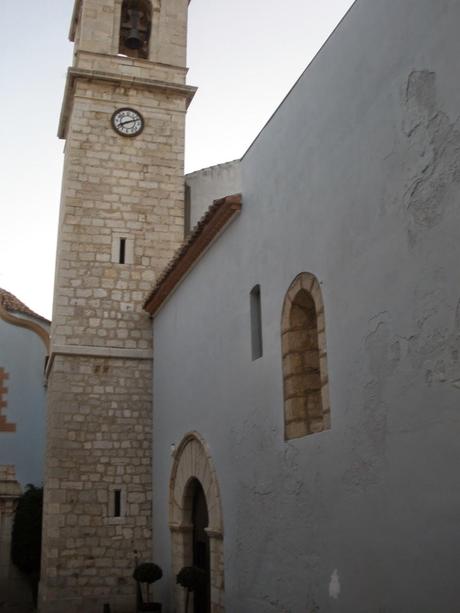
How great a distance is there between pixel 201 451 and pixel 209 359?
115 centimetres

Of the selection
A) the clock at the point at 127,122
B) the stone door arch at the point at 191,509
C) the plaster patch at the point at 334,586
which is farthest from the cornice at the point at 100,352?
the plaster patch at the point at 334,586

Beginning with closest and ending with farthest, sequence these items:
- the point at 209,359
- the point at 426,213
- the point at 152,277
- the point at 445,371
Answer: the point at 445,371 → the point at 426,213 → the point at 209,359 → the point at 152,277

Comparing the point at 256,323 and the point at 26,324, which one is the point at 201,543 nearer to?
the point at 256,323

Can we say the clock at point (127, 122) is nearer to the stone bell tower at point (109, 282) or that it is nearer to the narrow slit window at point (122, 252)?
the stone bell tower at point (109, 282)

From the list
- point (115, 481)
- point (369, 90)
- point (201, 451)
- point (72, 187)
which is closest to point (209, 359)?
point (201, 451)

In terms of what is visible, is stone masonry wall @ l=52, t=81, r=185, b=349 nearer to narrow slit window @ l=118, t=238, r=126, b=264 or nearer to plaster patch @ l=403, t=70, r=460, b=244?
narrow slit window @ l=118, t=238, r=126, b=264

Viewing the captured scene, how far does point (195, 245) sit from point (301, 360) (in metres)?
3.20

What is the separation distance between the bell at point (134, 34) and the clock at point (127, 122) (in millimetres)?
1674

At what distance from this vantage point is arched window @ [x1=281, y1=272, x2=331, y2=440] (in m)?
6.11

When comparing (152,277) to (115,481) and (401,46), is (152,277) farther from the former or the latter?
(401,46)

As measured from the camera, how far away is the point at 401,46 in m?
4.93

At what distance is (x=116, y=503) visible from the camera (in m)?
10.9

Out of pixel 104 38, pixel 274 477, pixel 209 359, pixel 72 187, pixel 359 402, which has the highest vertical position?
pixel 104 38

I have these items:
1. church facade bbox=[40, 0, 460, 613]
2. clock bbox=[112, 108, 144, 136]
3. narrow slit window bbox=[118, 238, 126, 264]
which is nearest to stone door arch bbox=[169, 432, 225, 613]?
church facade bbox=[40, 0, 460, 613]
